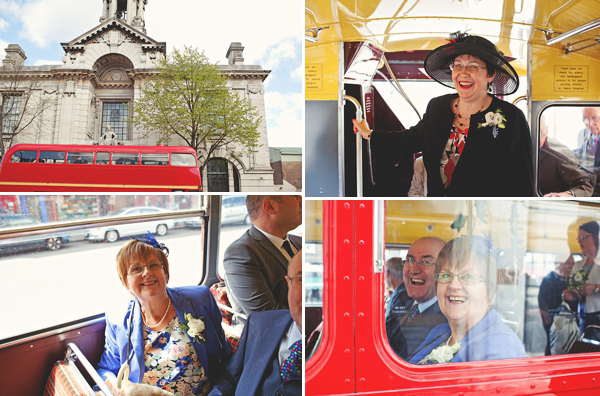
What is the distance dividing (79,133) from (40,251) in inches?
21.4

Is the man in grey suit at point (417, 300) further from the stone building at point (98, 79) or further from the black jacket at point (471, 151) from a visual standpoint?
the stone building at point (98, 79)

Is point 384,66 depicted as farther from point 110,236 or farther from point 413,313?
point 110,236

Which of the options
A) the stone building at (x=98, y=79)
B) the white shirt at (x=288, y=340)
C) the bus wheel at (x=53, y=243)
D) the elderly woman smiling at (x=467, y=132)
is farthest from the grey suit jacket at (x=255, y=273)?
the elderly woman smiling at (x=467, y=132)

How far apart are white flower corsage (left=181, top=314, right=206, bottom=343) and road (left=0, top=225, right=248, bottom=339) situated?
11.9 inches

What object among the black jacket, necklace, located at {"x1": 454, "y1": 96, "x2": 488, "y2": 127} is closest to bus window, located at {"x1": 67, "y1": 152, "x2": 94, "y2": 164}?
the black jacket

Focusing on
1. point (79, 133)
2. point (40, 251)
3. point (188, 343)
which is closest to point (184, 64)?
point (79, 133)

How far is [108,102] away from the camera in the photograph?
7.20 ft

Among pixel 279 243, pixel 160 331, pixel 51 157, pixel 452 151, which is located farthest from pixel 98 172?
pixel 452 151

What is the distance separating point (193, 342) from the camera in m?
2.27

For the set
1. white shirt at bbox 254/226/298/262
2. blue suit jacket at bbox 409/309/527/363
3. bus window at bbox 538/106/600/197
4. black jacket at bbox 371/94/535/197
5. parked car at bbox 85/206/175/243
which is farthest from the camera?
bus window at bbox 538/106/600/197

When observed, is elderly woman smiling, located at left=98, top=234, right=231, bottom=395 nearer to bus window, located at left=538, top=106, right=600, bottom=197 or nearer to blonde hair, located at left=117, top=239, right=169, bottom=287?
blonde hair, located at left=117, top=239, right=169, bottom=287

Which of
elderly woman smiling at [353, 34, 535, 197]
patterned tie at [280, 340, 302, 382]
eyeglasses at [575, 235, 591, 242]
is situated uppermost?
elderly woman smiling at [353, 34, 535, 197]

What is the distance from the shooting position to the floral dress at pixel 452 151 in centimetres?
270

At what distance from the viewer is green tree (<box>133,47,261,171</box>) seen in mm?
2211
